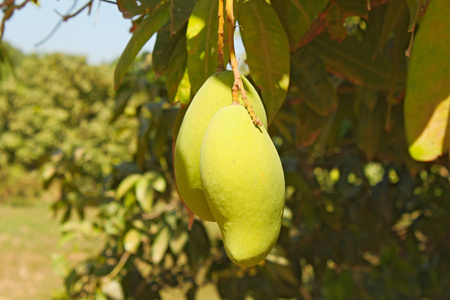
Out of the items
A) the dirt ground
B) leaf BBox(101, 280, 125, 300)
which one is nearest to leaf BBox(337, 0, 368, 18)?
leaf BBox(101, 280, 125, 300)

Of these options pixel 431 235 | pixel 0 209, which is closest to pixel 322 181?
pixel 431 235

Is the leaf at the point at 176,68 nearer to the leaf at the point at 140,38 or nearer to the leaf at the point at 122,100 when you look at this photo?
the leaf at the point at 140,38

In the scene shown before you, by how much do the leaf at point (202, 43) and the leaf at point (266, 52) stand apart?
0.03 metres

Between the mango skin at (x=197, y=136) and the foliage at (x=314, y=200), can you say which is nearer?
the mango skin at (x=197, y=136)

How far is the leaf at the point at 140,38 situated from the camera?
0.61 metres

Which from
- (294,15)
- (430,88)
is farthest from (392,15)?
(430,88)

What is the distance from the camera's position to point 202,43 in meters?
0.56

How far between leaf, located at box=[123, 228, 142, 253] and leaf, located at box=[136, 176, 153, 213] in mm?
116

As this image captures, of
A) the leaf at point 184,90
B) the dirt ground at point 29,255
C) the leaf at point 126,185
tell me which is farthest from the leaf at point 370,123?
the dirt ground at point 29,255

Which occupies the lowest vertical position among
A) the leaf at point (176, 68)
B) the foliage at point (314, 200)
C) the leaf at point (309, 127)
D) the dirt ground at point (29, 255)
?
the dirt ground at point (29, 255)

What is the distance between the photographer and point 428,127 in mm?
504

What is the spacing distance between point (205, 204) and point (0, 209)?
39.2ft

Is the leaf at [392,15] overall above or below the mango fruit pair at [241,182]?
below

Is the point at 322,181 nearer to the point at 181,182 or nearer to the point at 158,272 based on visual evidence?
the point at 158,272
